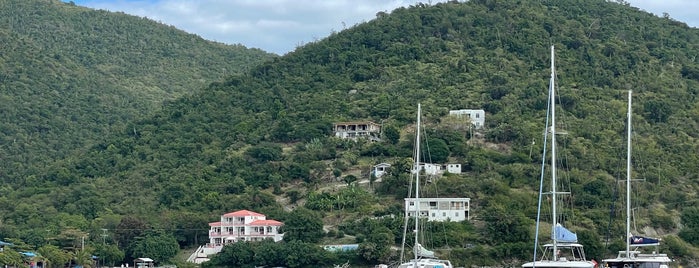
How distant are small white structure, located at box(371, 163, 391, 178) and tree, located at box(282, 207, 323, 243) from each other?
10.1 m

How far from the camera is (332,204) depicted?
293 feet

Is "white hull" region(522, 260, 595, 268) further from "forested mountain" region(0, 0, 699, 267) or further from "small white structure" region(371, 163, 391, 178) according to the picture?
"small white structure" region(371, 163, 391, 178)

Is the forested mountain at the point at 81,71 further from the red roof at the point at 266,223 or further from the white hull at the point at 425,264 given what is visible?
the white hull at the point at 425,264

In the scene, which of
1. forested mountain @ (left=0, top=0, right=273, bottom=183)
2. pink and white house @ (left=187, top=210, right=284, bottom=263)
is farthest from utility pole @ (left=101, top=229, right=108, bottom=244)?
forested mountain @ (left=0, top=0, right=273, bottom=183)

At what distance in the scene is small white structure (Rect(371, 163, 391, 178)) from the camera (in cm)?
9362

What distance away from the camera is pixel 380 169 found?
3708 inches

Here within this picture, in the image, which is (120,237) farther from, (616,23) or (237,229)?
(616,23)

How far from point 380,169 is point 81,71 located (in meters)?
61.2

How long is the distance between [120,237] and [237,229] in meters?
7.50

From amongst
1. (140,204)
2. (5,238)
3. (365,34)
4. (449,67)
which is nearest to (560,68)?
(449,67)

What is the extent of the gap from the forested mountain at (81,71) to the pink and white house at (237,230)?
1115 inches

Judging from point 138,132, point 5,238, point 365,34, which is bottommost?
point 5,238

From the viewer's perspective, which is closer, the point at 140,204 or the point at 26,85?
the point at 140,204

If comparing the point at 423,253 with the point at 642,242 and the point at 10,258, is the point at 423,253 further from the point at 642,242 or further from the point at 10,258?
the point at 10,258
